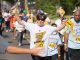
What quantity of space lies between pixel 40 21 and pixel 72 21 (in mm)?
1293

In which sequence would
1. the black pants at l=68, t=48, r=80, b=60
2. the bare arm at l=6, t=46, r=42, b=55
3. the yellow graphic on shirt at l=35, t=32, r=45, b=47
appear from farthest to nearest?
1. the black pants at l=68, t=48, r=80, b=60
2. the yellow graphic on shirt at l=35, t=32, r=45, b=47
3. the bare arm at l=6, t=46, r=42, b=55

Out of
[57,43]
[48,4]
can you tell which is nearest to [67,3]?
[48,4]

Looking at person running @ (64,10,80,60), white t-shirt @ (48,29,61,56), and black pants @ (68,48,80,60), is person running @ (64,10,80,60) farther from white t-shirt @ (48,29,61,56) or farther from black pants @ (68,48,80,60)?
white t-shirt @ (48,29,61,56)

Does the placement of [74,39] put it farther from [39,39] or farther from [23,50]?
[23,50]

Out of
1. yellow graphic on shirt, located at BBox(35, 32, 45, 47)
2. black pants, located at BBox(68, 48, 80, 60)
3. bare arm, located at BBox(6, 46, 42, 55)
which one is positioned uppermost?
bare arm, located at BBox(6, 46, 42, 55)

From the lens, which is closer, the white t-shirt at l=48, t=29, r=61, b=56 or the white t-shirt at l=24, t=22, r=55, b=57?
the white t-shirt at l=24, t=22, r=55, b=57

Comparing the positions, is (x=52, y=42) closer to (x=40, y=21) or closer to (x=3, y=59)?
(x=40, y=21)

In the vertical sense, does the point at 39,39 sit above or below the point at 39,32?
below

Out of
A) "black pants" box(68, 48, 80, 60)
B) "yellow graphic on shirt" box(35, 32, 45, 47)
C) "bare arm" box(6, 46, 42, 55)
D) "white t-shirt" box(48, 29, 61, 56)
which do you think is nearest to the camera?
"bare arm" box(6, 46, 42, 55)

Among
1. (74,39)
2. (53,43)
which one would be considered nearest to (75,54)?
(74,39)

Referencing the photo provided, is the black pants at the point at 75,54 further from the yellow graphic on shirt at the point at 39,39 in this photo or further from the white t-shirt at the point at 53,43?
the yellow graphic on shirt at the point at 39,39

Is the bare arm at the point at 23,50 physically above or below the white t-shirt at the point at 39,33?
above

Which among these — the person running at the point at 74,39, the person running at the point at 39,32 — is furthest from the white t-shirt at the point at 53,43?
the person running at the point at 39,32

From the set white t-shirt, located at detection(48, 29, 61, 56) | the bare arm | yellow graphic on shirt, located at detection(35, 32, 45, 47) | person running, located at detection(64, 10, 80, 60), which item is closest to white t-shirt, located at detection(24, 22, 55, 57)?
yellow graphic on shirt, located at detection(35, 32, 45, 47)
